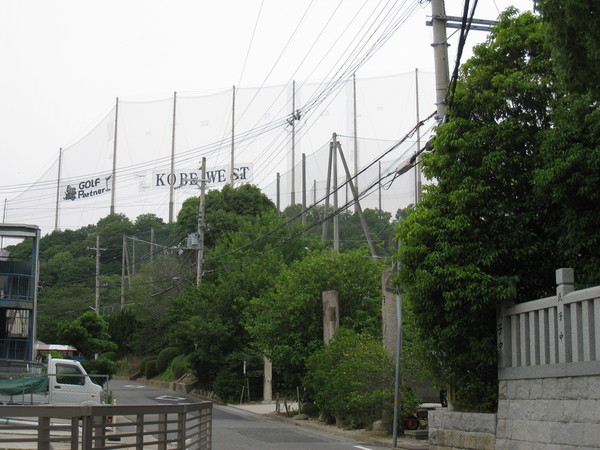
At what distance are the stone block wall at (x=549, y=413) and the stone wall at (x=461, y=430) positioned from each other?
0.43m

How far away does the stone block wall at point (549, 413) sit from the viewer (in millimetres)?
11703

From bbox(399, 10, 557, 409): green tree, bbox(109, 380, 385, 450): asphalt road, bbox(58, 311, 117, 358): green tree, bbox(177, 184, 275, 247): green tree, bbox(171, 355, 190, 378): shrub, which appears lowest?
bbox(109, 380, 385, 450): asphalt road

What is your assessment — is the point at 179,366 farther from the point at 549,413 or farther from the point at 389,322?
the point at 549,413

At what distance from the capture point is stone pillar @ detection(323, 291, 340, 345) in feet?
86.0

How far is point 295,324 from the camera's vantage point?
2795 cm

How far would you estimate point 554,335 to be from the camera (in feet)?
41.9

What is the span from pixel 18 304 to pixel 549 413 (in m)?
23.2

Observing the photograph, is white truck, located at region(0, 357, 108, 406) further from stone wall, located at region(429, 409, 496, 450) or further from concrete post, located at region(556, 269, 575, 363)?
concrete post, located at region(556, 269, 575, 363)

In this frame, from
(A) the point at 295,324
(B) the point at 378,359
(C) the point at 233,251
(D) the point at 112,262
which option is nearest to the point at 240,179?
(D) the point at 112,262

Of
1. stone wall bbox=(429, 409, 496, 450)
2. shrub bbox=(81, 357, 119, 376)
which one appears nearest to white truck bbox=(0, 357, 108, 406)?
shrub bbox=(81, 357, 119, 376)

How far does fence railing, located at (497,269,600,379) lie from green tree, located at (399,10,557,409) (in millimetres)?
402

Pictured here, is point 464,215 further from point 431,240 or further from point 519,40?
point 519,40

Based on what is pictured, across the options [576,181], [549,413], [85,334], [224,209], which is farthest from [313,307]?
[224,209]

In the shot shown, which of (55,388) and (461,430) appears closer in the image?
(461,430)
